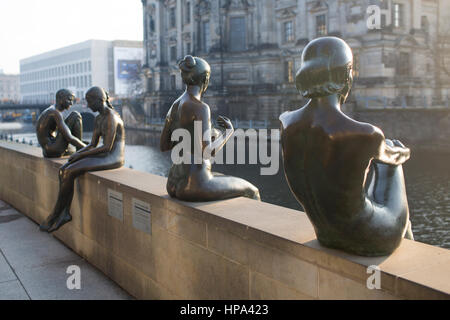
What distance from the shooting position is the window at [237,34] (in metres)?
54.6

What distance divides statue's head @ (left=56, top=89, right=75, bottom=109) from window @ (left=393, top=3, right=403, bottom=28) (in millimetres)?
39889

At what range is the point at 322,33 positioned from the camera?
45.8m

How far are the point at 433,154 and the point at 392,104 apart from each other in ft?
35.3

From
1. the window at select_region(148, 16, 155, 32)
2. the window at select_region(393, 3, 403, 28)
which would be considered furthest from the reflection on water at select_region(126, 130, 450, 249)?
the window at select_region(148, 16, 155, 32)

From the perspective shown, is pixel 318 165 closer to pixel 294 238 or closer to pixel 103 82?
pixel 294 238

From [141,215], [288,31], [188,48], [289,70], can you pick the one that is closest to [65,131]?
[141,215]

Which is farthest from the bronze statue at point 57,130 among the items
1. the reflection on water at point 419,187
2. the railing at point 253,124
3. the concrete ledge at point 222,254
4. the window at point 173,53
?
the window at point 173,53

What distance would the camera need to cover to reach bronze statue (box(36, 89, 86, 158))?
8.09 metres

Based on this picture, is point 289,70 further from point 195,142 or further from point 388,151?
point 388,151

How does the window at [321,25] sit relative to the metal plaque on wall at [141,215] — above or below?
above

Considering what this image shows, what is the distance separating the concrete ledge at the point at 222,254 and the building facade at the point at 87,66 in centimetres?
10802

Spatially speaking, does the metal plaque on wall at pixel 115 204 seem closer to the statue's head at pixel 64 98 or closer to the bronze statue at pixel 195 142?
the bronze statue at pixel 195 142

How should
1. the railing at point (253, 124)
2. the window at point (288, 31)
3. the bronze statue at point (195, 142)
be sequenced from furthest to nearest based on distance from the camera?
the window at point (288, 31) → the railing at point (253, 124) → the bronze statue at point (195, 142)

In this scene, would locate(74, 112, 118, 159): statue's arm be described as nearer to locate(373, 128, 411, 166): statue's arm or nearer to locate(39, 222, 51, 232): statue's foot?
locate(39, 222, 51, 232): statue's foot
